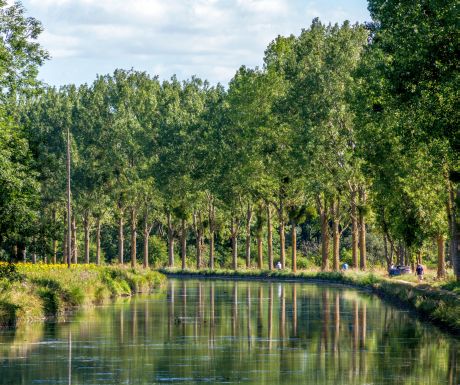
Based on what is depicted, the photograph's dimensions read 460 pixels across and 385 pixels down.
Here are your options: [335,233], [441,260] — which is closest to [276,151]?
[335,233]

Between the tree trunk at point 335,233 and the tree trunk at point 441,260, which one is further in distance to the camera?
the tree trunk at point 335,233

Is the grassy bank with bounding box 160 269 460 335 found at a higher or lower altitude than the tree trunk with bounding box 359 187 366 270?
lower

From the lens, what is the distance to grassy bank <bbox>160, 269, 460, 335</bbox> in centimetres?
4553

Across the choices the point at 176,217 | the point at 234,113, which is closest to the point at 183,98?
the point at 176,217

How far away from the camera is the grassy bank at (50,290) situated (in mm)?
46812

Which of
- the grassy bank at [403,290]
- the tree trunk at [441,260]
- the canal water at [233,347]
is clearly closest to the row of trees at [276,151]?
the tree trunk at [441,260]

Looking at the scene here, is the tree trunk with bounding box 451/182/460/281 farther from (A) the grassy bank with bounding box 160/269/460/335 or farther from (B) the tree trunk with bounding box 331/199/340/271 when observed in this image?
(B) the tree trunk with bounding box 331/199/340/271

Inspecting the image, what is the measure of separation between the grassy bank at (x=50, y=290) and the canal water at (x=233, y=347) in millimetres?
1432

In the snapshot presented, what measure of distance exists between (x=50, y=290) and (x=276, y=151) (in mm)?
55195

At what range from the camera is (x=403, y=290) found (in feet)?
200

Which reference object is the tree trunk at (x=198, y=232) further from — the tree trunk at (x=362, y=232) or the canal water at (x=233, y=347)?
the canal water at (x=233, y=347)

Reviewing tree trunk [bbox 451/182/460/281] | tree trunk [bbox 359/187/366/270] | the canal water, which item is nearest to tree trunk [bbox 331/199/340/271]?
tree trunk [bbox 359/187/366/270]

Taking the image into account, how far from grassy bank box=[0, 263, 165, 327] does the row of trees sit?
158 cm

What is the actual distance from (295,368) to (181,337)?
10.5 metres
